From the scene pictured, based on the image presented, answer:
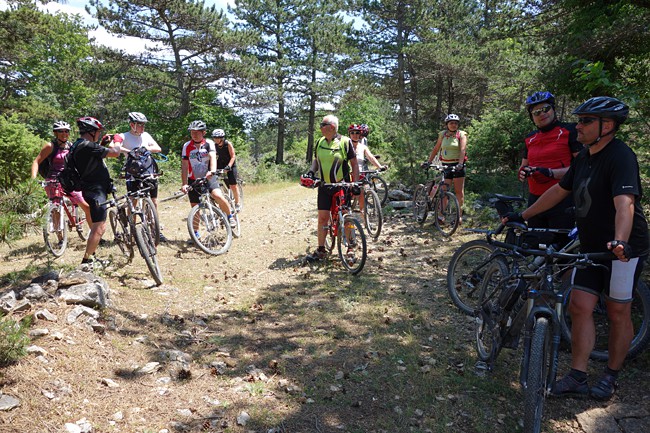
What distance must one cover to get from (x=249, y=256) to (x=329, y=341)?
3634mm

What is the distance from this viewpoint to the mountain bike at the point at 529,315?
3016 millimetres

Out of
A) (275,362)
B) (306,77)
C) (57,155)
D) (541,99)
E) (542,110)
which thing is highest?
(306,77)

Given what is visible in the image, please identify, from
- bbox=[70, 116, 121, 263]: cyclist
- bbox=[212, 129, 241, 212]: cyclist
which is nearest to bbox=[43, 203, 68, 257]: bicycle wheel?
bbox=[70, 116, 121, 263]: cyclist

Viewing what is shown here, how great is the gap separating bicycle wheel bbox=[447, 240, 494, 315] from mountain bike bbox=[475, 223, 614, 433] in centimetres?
40

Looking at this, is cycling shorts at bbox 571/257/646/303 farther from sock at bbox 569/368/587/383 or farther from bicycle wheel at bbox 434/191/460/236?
bicycle wheel at bbox 434/191/460/236

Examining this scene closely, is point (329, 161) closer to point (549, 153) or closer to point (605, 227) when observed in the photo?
point (549, 153)

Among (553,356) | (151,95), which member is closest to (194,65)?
(151,95)

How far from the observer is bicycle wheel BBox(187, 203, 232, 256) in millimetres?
7828

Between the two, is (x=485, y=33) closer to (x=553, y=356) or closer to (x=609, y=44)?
(x=609, y=44)

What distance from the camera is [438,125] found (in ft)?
98.0

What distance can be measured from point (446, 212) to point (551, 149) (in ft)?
14.3

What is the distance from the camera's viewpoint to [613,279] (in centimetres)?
339

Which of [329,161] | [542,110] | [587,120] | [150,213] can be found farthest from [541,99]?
[150,213]

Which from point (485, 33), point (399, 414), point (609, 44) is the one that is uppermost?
point (485, 33)
